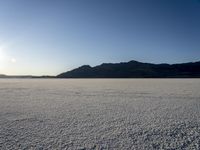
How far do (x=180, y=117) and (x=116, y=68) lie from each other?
99.4m

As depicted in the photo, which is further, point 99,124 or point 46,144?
point 99,124

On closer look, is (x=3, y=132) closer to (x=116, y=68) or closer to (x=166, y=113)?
(x=166, y=113)

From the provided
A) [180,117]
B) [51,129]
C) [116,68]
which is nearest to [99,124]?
[51,129]

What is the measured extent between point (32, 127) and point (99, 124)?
156 cm

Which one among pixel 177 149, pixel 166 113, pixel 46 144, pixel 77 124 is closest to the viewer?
pixel 177 149

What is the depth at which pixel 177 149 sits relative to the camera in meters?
3.50

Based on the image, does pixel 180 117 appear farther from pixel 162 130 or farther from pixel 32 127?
pixel 32 127

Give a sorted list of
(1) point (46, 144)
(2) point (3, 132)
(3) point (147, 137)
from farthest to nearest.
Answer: (2) point (3, 132), (3) point (147, 137), (1) point (46, 144)

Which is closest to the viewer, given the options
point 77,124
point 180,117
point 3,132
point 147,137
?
point 147,137

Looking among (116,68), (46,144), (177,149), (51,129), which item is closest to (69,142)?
(46,144)

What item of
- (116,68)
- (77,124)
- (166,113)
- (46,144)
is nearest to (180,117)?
(166,113)

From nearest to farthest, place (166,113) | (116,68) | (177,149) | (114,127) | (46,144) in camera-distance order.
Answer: (177,149) < (46,144) < (114,127) < (166,113) < (116,68)

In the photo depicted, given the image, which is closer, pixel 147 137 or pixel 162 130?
pixel 147 137

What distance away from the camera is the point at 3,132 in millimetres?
4430
